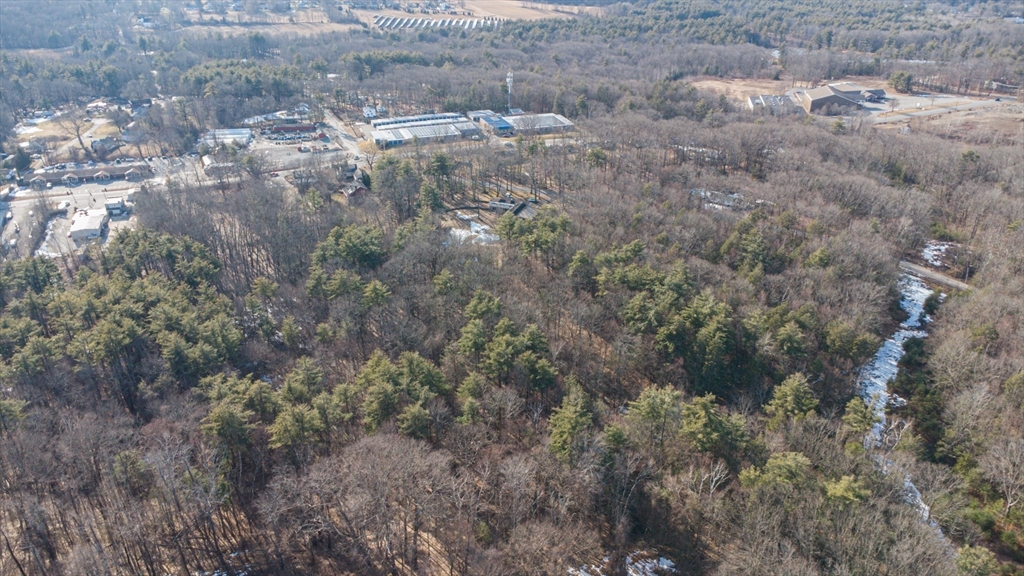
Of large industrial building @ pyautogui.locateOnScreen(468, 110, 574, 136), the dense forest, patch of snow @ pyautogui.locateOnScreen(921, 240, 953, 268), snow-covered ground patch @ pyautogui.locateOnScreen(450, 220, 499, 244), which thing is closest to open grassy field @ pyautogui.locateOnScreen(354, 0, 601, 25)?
large industrial building @ pyautogui.locateOnScreen(468, 110, 574, 136)

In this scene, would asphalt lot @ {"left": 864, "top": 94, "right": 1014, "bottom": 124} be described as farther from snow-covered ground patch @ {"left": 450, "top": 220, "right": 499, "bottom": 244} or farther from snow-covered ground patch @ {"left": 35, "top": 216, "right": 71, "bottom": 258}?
snow-covered ground patch @ {"left": 35, "top": 216, "right": 71, "bottom": 258}

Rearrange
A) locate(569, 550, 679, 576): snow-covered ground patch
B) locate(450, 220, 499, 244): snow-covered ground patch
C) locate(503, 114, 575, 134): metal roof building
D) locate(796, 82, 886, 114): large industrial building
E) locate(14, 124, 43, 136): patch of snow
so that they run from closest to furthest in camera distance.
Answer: locate(569, 550, 679, 576): snow-covered ground patch, locate(450, 220, 499, 244): snow-covered ground patch, locate(503, 114, 575, 134): metal roof building, locate(14, 124, 43, 136): patch of snow, locate(796, 82, 886, 114): large industrial building

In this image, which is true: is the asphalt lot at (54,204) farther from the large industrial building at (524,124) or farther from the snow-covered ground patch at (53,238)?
the large industrial building at (524,124)

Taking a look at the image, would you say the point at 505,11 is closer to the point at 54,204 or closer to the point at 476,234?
the point at 54,204

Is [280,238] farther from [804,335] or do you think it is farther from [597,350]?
[804,335]

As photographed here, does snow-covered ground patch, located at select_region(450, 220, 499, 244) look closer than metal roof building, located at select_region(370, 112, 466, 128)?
Yes

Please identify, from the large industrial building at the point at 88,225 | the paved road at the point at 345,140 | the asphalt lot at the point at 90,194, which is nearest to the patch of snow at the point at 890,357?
the paved road at the point at 345,140
